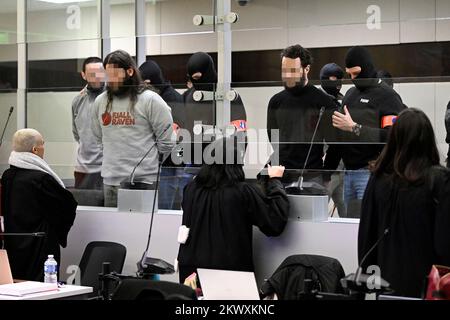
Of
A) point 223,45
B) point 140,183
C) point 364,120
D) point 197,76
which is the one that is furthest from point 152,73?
point 364,120

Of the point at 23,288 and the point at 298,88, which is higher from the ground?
the point at 298,88

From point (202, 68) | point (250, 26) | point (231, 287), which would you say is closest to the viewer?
point (231, 287)

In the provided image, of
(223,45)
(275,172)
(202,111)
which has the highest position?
(223,45)

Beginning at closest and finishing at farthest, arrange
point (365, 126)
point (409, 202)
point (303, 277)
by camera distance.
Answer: point (409, 202), point (303, 277), point (365, 126)

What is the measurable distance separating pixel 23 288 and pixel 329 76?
2.46 m

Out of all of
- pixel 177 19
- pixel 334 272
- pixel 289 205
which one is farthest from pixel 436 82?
pixel 177 19

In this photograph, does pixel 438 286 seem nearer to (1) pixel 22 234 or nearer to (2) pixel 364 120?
(2) pixel 364 120

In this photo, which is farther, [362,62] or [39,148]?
[39,148]

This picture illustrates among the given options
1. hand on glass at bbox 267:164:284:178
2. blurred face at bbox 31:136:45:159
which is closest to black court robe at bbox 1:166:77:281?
blurred face at bbox 31:136:45:159

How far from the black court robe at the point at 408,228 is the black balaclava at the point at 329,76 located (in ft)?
3.95

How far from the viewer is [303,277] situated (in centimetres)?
386

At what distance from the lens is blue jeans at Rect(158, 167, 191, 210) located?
498cm
